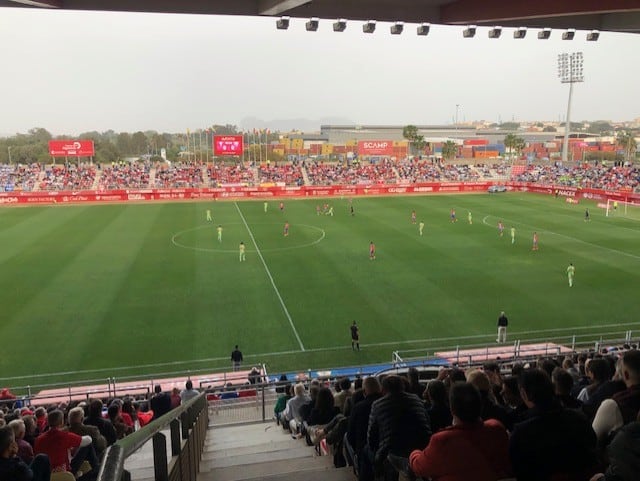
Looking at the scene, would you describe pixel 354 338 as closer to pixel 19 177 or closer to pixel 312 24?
pixel 312 24

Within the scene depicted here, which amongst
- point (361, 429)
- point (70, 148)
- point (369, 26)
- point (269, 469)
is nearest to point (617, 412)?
point (361, 429)

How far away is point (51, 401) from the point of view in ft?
45.7

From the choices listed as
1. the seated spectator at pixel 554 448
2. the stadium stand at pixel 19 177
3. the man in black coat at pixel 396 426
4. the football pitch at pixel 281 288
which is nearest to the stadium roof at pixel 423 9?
the man in black coat at pixel 396 426

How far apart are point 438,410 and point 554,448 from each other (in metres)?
1.41

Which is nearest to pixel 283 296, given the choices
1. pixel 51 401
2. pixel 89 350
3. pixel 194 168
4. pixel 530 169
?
pixel 89 350

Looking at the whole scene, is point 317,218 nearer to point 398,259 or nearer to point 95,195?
point 398,259

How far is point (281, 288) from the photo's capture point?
82.7 ft

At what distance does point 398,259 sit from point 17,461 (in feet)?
89.8

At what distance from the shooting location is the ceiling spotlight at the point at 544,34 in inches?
591

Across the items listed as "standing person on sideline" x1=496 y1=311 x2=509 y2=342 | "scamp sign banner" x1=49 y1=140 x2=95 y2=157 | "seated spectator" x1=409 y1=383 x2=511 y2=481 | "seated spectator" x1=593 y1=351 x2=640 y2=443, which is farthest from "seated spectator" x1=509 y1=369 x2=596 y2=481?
"scamp sign banner" x1=49 y1=140 x2=95 y2=157

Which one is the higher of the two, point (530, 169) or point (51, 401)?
point (530, 169)

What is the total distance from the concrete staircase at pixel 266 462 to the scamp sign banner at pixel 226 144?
219ft

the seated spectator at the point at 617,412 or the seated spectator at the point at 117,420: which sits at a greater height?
the seated spectator at the point at 617,412

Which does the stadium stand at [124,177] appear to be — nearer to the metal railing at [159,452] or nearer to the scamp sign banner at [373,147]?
the scamp sign banner at [373,147]
